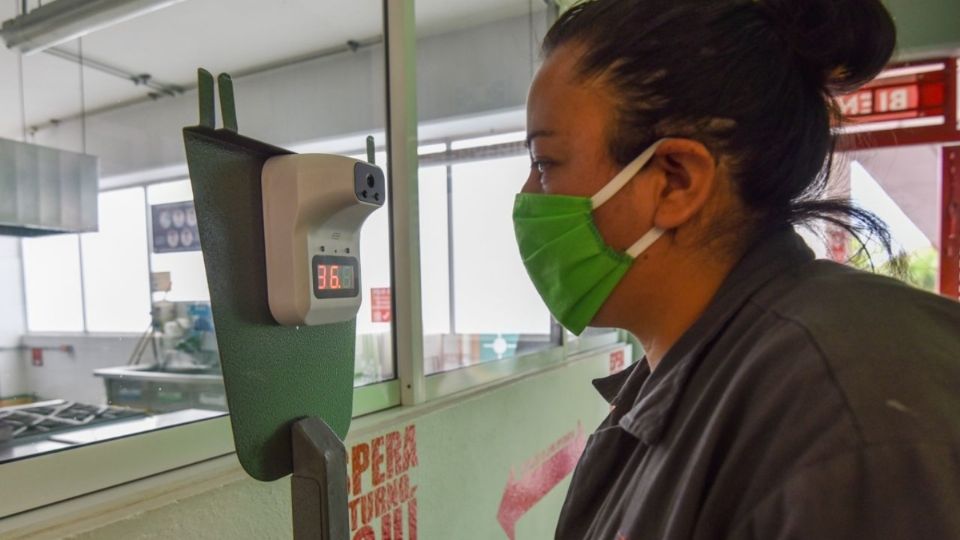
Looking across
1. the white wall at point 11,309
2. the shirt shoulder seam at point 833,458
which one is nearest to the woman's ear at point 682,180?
the shirt shoulder seam at point 833,458

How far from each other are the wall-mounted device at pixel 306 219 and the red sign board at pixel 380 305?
0.84 meters

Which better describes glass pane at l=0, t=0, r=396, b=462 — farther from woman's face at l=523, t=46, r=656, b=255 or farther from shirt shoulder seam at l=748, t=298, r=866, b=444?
shirt shoulder seam at l=748, t=298, r=866, b=444

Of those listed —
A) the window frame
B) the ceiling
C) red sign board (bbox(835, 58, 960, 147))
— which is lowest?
the window frame

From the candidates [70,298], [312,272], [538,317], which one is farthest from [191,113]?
[312,272]

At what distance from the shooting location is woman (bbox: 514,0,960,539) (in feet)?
1.36

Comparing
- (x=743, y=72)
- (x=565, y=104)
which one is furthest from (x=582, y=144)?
(x=743, y=72)

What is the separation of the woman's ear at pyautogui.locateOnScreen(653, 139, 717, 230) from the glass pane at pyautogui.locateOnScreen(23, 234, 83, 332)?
343 cm

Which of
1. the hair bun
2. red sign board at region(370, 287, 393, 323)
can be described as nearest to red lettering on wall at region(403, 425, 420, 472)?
red sign board at region(370, 287, 393, 323)

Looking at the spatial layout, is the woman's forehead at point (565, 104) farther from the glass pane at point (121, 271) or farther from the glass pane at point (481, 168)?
the glass pane at point (121, 271)

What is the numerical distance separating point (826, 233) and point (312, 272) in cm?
67

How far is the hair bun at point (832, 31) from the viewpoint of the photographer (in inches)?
25.4

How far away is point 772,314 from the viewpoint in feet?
1.74

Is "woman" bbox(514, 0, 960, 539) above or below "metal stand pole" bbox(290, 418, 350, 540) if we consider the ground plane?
above

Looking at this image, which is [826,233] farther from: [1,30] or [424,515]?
[1,30]
